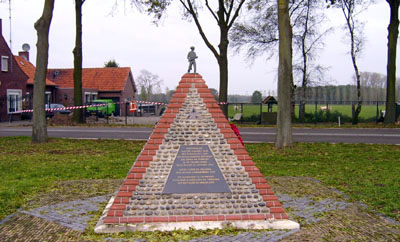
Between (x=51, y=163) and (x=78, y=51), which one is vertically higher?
(x=78, y=51)

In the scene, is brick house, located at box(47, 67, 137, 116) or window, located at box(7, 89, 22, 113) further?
brick house, located at box(47, 67, 137, 116)

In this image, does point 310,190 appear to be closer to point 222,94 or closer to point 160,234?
point 160,234

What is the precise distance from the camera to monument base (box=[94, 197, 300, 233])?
5.63 m

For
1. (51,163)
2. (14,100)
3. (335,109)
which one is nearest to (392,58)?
(335,109)

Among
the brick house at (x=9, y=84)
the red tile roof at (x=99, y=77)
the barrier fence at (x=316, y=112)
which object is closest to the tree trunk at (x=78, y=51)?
the barrier fence at (x=316, y=112)

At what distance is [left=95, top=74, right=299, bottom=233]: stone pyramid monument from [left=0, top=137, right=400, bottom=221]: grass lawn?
7.60 ft

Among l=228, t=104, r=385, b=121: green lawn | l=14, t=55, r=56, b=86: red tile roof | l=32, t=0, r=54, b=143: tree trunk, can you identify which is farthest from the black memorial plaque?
l=14, t=55, r=56, b=86: red tile roof

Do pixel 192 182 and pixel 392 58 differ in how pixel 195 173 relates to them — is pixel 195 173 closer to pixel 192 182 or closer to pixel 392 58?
pixel 192 182

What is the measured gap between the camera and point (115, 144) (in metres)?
15.4

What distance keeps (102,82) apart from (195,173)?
4560cm

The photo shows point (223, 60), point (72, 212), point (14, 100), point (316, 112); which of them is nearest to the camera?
point (72, 212)

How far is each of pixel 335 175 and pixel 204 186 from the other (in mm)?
5105

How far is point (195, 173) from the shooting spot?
6.09 meters

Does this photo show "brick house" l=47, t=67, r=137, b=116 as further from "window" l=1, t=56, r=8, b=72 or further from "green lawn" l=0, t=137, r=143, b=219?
"green lawn" l=0, t=137, r=143, b=219
